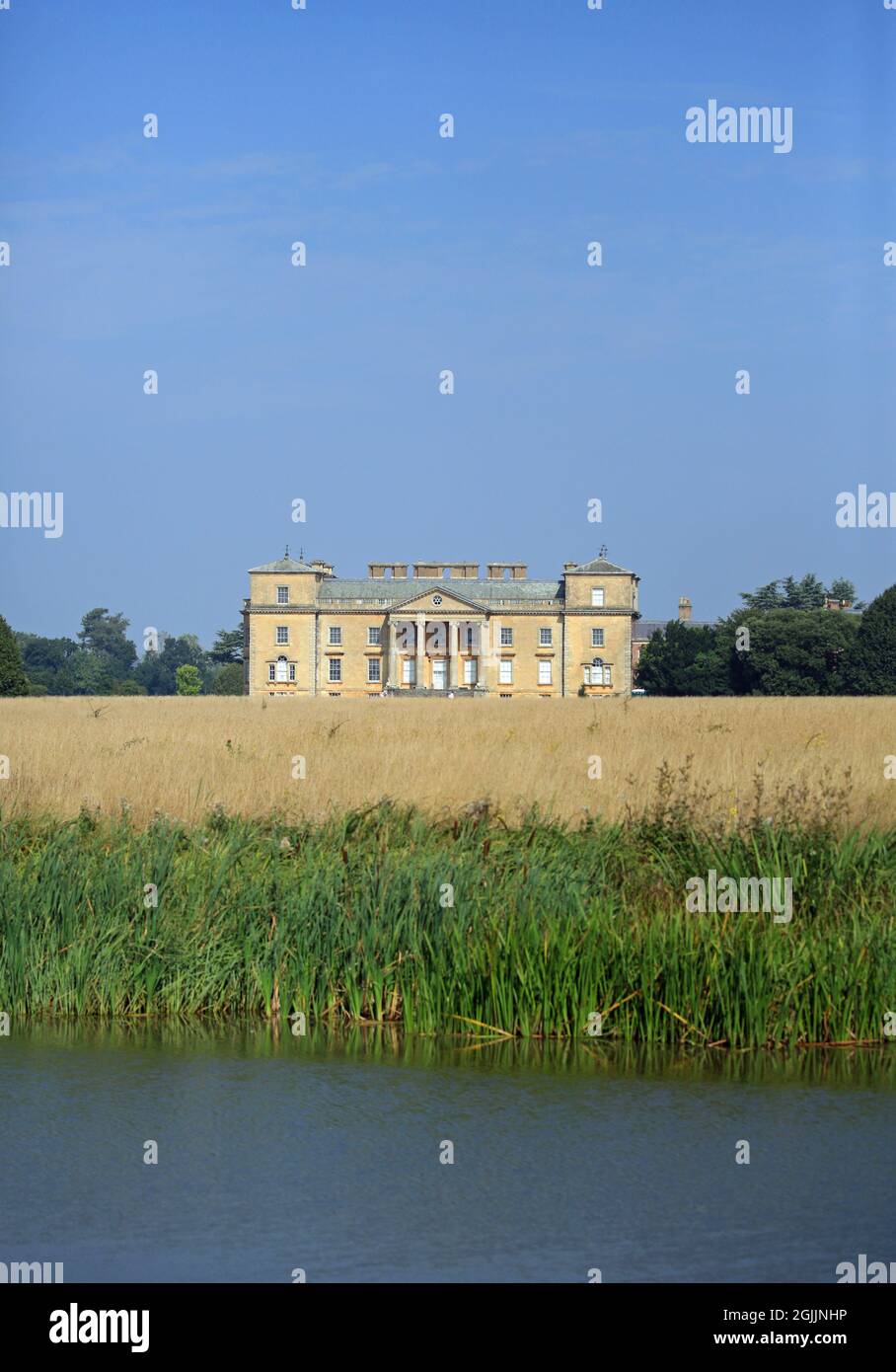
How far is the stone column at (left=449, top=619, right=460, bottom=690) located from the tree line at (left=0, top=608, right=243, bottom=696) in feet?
50.2

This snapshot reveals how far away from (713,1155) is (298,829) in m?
4.59

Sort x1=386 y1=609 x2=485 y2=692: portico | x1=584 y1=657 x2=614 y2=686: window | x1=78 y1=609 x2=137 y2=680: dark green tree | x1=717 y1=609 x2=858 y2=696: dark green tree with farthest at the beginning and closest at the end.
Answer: x1=78 y1=609 x2=137 y2=680: dark green tree
x1=584 y1=657 x2=614 y2=686: window
x1=386 y1=609 x2=485 y2=692: portico
x1=717 y1=609 x2=858 y2=696: dark green tree

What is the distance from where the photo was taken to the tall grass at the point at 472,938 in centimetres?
719

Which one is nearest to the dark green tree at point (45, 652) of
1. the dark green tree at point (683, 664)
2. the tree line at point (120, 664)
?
the tree line at point (120, 664)

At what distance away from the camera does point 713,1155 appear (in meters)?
5.49

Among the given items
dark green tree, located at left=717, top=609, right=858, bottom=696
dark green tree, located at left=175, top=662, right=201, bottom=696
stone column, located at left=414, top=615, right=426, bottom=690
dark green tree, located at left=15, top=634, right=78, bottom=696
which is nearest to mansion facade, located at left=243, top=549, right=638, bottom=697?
stone column, located at left=414, top=615, right=426, bottom=690

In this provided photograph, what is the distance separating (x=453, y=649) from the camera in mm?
105312

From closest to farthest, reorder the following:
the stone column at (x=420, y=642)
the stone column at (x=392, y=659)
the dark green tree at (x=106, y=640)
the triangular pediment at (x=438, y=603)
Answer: the stone column at (x=420, y=642), the triangular pediment at (x=438, y=603), the stone column at (x=392, y=659), the dark green tree at (x=106, y=640)

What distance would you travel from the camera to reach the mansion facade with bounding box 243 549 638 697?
106m

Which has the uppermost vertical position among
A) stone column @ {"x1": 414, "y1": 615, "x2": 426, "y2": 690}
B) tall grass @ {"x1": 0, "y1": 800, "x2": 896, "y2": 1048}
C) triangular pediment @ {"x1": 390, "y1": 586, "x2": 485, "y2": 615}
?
triangular pediment @ {"x1": 390, "y1": 586, "x2": 485, "y2": 615}

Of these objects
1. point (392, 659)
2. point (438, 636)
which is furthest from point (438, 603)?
point (392, 659)

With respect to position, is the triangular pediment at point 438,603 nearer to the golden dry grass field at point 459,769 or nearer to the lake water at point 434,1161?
the golden dry grass field at point 459,769

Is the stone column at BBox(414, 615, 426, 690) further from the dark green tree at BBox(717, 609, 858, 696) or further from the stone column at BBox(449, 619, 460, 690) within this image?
the dark green tree at BBox(717, 609, 858, 696)

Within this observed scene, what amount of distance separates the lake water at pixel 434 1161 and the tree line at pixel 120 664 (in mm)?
78302
